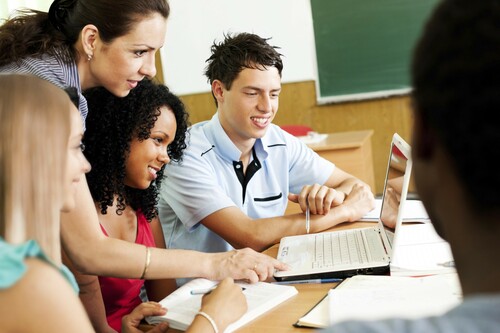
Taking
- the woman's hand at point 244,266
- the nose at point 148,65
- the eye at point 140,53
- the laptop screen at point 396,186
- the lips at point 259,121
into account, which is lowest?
the woman's hand at point 244,266

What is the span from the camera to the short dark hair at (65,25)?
67.9 inches

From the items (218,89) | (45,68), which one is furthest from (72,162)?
(218,89)

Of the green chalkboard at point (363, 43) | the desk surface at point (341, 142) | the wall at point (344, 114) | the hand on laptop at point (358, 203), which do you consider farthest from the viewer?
the wall at point (344, 114)

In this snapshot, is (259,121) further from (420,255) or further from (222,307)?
(222,307)

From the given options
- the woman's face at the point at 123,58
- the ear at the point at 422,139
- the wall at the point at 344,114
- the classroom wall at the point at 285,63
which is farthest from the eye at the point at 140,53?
the wall at the point at 344,114

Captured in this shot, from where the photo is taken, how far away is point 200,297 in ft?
4.74

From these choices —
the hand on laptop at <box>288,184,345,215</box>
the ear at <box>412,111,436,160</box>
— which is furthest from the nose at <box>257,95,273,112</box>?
the ear at <box>412,111,436,160</box>

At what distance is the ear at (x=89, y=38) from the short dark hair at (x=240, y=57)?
695 mm

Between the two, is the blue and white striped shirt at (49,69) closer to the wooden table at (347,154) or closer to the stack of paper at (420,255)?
the stack of paper at (420,255)

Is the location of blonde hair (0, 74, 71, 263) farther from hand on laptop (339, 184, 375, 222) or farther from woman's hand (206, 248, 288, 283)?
hand on laptop (339, 184, 375, 222)

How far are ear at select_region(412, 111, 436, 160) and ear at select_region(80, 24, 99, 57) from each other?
56.2 inches

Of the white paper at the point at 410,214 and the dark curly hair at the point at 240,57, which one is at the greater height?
the dark curly hair at the point at 240,57

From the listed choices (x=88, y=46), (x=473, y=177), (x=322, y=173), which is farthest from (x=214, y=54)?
(x=473, y=177)

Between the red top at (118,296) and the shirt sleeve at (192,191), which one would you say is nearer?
the red top at (118,296)
